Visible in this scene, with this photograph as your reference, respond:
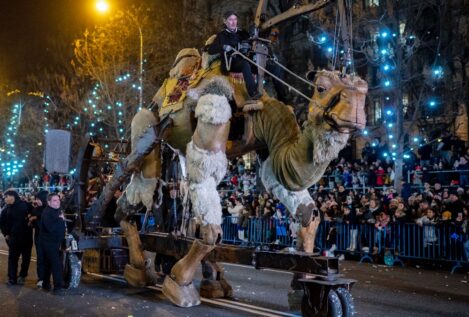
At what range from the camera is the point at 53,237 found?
8.98 m

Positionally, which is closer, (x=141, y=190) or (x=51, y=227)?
(x=51, y=227)

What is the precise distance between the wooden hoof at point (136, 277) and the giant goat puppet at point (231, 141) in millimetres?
18

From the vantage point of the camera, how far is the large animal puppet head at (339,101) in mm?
5762

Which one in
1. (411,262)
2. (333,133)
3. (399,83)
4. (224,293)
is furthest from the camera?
(399,83)

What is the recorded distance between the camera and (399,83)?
1969cm

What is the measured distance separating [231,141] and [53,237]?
10.8 ft

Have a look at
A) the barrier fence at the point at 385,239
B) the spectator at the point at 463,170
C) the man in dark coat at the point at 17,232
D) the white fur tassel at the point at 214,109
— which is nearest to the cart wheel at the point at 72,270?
the man in dark coat at the point at 17,232

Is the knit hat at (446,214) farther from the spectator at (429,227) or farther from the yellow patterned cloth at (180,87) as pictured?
the yellow patterned cloth at (180,87)

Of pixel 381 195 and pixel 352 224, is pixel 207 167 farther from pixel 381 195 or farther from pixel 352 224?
pixel 381 195

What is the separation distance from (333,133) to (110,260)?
5.23 m

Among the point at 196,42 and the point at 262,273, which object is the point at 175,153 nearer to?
the point at 262,273

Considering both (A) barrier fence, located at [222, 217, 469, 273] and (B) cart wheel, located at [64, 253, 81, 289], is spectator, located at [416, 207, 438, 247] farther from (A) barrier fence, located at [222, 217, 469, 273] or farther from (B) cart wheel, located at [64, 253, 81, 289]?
(B) cart wheel, located at [64, 253, 81, 289]

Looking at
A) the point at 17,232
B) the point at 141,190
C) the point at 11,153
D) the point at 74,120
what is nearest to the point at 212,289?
the point at 141,190

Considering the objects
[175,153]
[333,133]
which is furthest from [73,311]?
[333,133]
